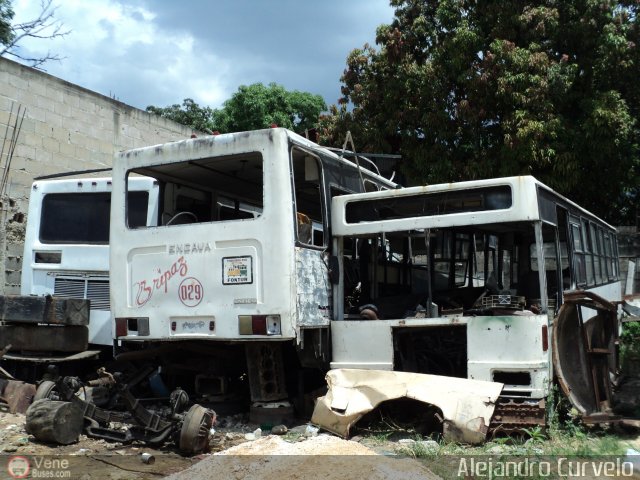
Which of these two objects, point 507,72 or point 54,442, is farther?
point 507,72

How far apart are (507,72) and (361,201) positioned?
7564 mm

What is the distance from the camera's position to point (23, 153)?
38.6ft

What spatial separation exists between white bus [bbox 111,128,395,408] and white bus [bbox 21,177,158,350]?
1.77 m

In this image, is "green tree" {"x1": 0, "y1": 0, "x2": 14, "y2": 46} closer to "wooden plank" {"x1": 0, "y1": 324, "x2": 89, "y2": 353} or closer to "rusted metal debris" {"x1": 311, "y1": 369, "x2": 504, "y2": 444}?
"wooden plank" {"x1": 0, "y1": 324, "x2": 89, "y2": 353}

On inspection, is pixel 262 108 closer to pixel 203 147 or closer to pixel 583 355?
pixel 203 147

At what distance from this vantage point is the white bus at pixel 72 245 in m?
8.56

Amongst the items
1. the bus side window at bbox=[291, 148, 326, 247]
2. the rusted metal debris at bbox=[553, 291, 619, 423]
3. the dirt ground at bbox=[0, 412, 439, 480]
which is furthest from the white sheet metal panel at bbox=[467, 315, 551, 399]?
the bus side window at bbox=[291, 148, 326, 247]

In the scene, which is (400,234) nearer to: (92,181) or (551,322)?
Result: (551,322)

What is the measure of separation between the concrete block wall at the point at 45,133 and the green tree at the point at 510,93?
17.9 ft

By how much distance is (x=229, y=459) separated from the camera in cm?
498

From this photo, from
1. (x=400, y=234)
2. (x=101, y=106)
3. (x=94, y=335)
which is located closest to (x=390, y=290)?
(x=400, y=234)

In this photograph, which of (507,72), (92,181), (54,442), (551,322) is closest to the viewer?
(54,442)

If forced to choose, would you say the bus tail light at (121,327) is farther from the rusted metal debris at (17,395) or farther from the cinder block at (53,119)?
the cinder block at (53,119)

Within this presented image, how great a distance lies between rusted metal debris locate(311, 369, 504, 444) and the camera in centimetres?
537
